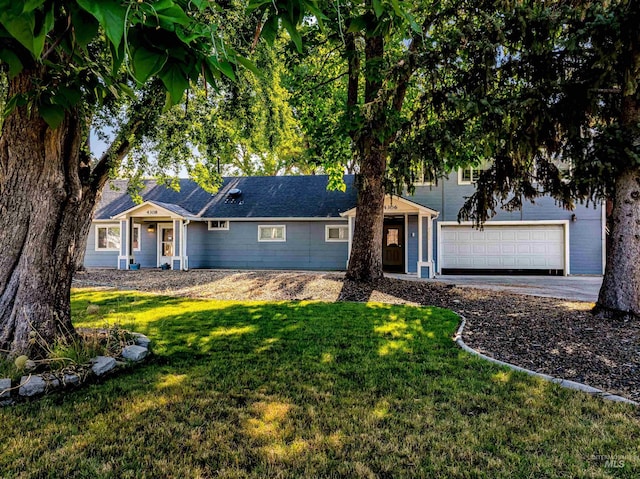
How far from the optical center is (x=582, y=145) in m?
6.23

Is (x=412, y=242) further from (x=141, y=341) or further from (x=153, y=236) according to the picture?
(x=153, y=236)

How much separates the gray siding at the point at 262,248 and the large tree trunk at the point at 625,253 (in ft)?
33.1

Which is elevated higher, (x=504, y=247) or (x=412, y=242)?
(x=412, y=242)

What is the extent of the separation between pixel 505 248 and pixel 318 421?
14333 millimetres

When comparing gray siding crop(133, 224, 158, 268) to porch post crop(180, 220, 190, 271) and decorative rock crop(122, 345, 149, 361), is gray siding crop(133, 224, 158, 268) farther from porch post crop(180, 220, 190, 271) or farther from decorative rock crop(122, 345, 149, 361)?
decorative rock crop(122, 345, 149, 361)

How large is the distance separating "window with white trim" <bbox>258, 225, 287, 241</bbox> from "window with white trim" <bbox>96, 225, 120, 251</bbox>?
7.23 m

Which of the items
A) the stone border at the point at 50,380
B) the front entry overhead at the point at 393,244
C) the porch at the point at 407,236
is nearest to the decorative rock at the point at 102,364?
the stone border at the point at 50,380

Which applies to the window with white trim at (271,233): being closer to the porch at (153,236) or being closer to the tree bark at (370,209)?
the porch at (153,236)

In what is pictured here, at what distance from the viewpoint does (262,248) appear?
16.0 metres

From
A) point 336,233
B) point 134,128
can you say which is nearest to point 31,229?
point 134,128

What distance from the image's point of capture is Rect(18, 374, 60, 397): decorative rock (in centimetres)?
302

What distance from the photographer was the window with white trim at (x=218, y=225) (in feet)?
53.0

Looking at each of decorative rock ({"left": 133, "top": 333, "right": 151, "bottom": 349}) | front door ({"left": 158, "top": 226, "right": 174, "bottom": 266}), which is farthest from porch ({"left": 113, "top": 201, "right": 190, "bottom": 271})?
decorative rock ({"left": 133, "top": 333, "right": 151, "bottom": 349})

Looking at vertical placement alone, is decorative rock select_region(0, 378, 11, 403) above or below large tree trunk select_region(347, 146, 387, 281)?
below
